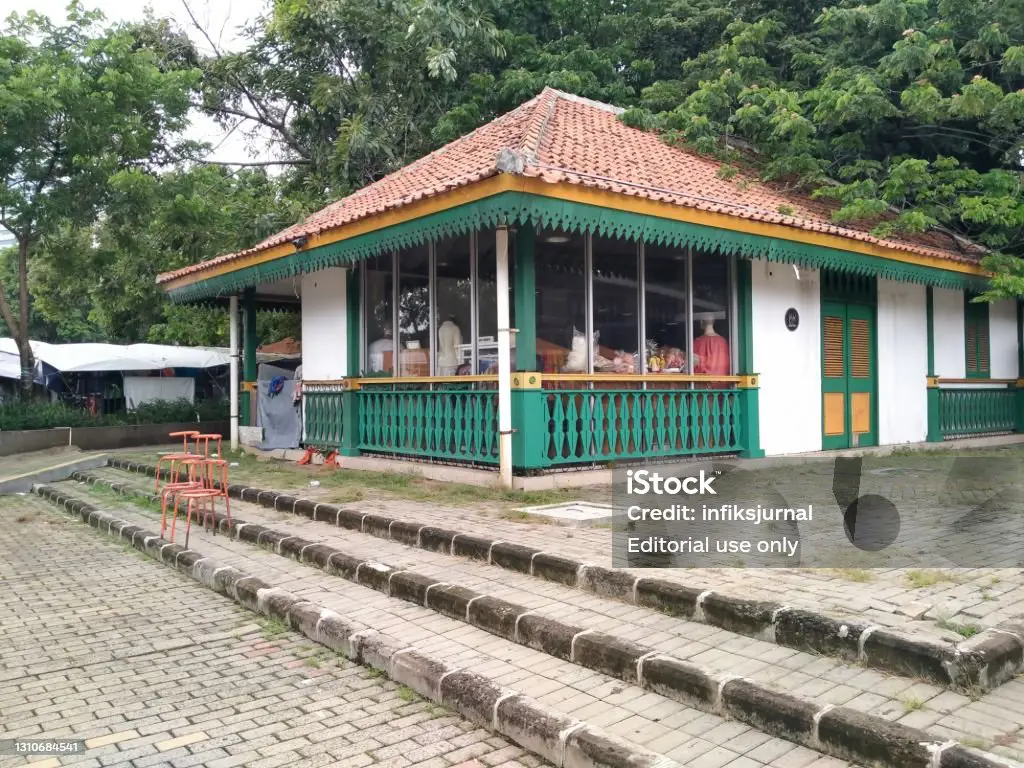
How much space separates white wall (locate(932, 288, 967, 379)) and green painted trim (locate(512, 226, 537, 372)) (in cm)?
793

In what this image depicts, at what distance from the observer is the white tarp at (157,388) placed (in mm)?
21438

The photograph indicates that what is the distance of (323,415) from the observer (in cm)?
1158

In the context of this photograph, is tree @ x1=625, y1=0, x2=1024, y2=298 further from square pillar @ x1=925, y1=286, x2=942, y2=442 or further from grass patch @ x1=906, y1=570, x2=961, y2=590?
grass patch @ x1=906, y1=570, x2=961, y2=590

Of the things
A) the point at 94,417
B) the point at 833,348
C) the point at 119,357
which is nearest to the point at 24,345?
the point at 94,417

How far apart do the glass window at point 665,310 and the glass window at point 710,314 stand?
0.19 meters

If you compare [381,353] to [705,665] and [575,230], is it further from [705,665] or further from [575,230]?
[705,665]

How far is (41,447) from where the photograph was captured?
15539 millimetres

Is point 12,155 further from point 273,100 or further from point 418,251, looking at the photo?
point 418,251

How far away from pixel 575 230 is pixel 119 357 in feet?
53.5

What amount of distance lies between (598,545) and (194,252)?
562 inches

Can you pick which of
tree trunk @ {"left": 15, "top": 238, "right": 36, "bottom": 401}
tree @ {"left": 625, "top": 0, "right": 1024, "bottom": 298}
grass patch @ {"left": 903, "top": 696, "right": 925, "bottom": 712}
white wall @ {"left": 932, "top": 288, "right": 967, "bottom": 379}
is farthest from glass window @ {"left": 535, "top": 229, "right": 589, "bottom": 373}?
tree trunk @ {"left": 15, "top": 238, "right": 36, "bottom": 401}

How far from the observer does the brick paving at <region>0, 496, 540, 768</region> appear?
3.42m

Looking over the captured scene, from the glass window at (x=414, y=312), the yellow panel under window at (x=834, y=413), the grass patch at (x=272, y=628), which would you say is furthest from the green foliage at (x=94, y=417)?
the yellow panel under window at (x=834, y=413)

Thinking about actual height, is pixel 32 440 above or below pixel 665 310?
A: below
